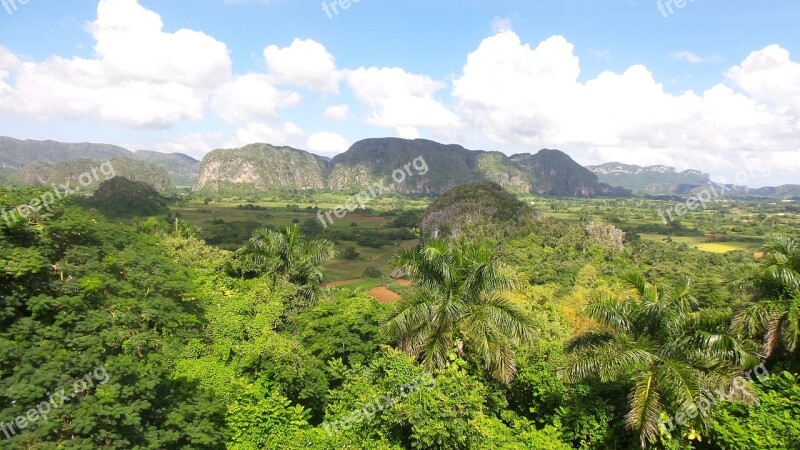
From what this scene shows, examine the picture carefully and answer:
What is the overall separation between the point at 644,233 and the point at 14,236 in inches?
4810

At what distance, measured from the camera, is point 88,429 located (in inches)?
261

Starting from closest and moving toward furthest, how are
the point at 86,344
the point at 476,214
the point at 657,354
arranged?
the point at 86,344 → the point at 657,354 → the point at 476,214

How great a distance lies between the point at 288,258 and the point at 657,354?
17650mm

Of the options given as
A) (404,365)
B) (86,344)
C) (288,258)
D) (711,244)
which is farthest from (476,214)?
(86,344)

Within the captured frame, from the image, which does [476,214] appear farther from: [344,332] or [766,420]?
[766,420]

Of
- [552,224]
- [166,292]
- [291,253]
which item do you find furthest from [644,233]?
[166,292]

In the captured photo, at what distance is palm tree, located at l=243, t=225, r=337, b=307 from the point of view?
22.5 m

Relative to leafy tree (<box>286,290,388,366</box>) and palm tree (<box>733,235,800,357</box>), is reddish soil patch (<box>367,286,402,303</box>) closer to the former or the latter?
leafy tree (<box>286,290,388,366</box>)

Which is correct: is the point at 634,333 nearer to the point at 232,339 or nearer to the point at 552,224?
the point at 232,339

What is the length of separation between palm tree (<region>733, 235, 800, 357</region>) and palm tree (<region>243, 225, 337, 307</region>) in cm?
1797

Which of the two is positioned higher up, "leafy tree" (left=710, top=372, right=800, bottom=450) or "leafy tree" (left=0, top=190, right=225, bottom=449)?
"leafy tree" (left=0, top=190, right=225, bottom=449)

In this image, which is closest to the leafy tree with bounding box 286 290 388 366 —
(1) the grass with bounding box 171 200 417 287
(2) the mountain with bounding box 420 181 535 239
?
(1) the grass with bounding box 171 200 417 287

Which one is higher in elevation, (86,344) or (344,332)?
(86,344)

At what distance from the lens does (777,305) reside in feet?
35.5
